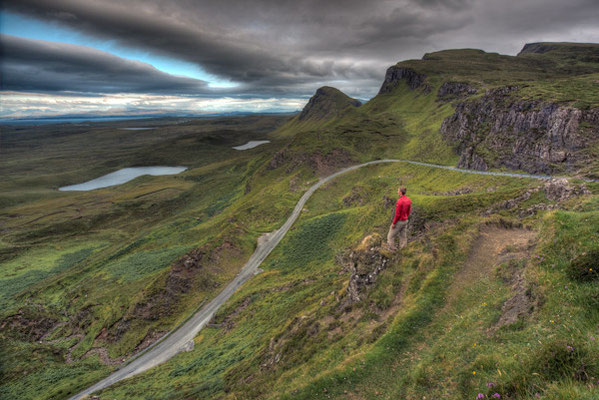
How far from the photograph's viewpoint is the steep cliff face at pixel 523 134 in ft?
211

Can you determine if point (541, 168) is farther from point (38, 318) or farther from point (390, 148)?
point (38, 318)

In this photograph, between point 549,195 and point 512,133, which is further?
point 512,133

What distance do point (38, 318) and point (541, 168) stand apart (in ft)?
428

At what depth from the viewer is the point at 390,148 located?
137m

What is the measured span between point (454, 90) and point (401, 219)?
183060 millimetres

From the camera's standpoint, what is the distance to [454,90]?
167875 mm

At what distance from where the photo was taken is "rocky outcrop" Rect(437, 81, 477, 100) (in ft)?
518

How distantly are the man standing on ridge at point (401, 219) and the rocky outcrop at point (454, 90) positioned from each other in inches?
6643

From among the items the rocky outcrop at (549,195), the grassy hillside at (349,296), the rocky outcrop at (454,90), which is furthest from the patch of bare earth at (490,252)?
the rocky outcrop at (454,90)

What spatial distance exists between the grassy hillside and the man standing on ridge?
5.19 feet

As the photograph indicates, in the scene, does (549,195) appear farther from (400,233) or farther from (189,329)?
(189,329)

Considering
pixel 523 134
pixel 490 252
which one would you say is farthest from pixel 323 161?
pixel 490 252

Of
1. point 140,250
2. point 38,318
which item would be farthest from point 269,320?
point 140,250

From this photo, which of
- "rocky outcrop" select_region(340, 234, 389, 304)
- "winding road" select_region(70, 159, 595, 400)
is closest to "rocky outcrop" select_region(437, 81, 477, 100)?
"winding road" select_region(70, 159, 595, 400)
